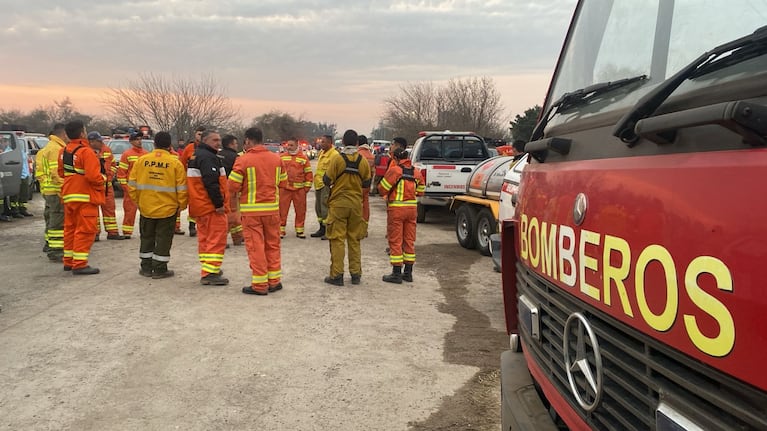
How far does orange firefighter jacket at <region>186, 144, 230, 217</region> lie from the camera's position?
6.78 metres

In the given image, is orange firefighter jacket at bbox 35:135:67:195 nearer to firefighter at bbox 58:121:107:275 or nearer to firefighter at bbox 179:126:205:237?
firefighter at bbox 58:121:107:275

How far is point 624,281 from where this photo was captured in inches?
56.2

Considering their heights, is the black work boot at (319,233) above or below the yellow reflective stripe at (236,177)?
below

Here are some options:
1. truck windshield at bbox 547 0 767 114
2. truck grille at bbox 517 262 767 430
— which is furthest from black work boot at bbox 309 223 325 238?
truck grille at bbox 517 262 767 430

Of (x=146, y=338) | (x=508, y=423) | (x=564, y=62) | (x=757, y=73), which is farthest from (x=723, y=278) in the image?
(x=146, y=338)

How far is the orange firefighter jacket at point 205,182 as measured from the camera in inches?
267

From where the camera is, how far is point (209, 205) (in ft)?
22.8

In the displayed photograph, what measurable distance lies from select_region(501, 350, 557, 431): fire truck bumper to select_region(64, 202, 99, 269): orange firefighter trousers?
21.1ft

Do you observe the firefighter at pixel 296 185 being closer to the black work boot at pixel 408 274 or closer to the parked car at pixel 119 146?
the black work boot at pixel 408 274

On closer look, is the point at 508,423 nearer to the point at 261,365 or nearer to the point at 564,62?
the point at 564,62

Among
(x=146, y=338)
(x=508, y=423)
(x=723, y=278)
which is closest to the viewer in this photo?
(x=723, y=278)

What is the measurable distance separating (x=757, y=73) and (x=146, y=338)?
5053mm

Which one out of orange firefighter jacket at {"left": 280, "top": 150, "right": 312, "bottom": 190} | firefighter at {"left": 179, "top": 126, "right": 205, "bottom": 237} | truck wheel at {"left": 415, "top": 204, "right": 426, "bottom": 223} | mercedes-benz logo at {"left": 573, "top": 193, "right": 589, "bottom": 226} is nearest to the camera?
mercedes-benz logo at {"left": 573, "top": 193, "right": 589, "bottom": 226}

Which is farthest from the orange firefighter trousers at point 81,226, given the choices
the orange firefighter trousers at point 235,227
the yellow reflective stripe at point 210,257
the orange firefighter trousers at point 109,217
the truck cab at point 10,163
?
the truck cab at point 10,163
